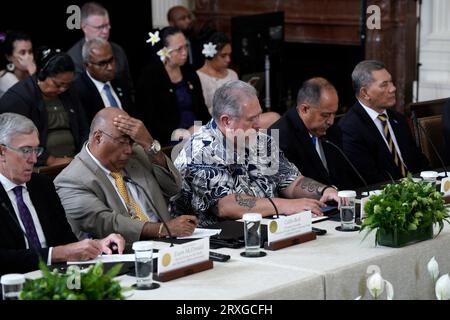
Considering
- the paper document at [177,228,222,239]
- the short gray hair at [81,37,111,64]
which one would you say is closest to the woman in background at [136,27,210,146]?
the short gray hair at [81,37,111,64]

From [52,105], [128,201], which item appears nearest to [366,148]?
[128,201]

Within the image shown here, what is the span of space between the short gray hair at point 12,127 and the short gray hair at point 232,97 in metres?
0.96

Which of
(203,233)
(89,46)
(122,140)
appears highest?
(89,46)

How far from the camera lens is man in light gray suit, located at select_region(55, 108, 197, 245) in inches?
153

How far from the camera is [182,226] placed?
3791 millimetres

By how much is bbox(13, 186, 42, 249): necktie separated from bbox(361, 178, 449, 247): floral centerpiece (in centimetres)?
124

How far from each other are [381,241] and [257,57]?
199 inches

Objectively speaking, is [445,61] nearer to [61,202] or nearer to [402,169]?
[402,169]

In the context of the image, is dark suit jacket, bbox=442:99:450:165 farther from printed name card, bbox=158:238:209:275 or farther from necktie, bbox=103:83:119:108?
printed name card, bbox=158:238:209:275

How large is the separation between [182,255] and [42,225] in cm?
80

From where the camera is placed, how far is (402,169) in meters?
5.36

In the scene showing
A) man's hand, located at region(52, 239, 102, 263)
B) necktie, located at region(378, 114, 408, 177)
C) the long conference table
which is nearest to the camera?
the long conference table

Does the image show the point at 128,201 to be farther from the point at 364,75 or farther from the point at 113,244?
the point at 364,75
